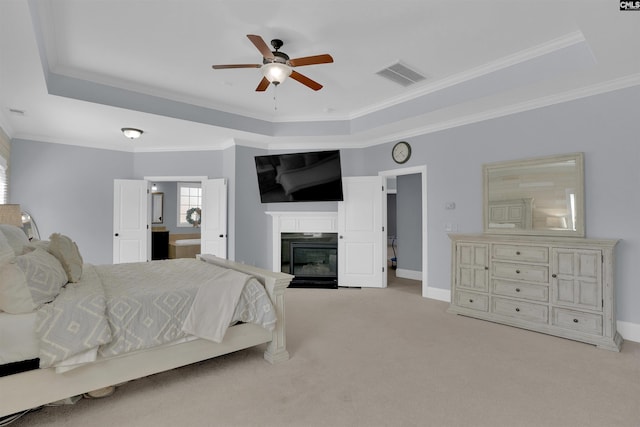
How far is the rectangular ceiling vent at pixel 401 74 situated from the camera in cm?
360

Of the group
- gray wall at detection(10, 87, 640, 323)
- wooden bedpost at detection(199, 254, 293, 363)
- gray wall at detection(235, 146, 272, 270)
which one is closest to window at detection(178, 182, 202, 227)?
gray wall at detection(10, 87, 640, 323)

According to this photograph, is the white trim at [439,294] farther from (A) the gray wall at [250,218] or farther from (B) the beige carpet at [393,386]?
(A) the gray wall at [250,218]

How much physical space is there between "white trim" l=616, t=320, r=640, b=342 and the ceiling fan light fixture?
393 cm

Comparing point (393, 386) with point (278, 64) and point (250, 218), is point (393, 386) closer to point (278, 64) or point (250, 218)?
point (278, 64)

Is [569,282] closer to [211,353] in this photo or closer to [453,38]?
[453,38]

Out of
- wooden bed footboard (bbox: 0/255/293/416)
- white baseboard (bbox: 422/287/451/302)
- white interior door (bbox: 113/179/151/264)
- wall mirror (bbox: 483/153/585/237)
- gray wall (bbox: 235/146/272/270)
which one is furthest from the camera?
white interior door (bbox: 113/179/151/264)

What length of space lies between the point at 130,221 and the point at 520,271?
5953mm

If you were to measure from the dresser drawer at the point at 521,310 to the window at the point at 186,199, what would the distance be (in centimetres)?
748

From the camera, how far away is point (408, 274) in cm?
629

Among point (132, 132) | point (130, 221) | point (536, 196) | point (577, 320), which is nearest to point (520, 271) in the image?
point (577, 320)

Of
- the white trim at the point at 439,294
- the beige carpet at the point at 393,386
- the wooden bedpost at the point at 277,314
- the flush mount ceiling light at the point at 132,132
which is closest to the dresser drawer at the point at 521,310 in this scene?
the beige carpet at the point at 393,386

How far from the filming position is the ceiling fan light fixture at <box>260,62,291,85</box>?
280 cm

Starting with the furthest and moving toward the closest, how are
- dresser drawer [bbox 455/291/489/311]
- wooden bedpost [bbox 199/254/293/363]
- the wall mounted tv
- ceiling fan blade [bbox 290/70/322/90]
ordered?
the wall mounted tv
dresser drawer [bbox 455/291/489/311]
ceiling fan blade [bbox 290/70/322/90]
wooden bedpost [bbox 199/254/293/363]

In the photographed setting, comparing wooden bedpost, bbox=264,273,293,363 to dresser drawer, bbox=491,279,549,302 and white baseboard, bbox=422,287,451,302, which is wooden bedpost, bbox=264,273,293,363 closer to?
dresser drawer, bbox=491,279,549,302
